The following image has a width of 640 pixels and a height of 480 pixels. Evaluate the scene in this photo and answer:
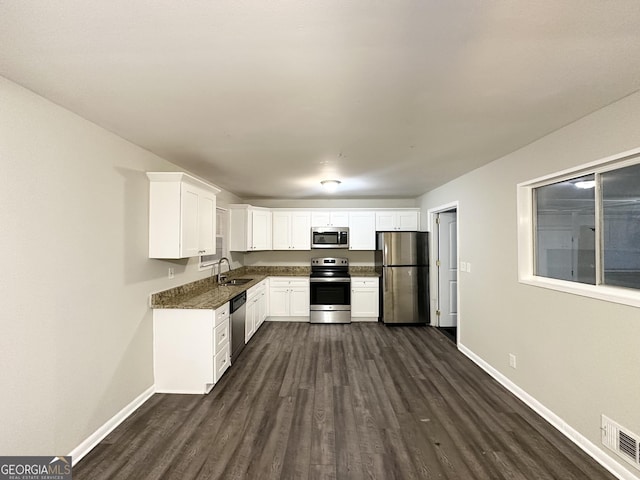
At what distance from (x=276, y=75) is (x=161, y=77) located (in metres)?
0.63

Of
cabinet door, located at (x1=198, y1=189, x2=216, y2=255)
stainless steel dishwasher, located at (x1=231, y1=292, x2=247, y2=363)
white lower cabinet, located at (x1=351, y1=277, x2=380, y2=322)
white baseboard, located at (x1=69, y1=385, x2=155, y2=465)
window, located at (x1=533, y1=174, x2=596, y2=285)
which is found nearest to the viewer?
white baseboard, located at (x1=69, y1=385, x2=155, y2=465)

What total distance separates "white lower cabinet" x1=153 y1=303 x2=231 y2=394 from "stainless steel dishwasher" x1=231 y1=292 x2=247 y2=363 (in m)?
0.59

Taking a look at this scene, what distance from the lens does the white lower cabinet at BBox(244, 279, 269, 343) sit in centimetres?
433

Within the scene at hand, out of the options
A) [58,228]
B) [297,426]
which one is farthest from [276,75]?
[297,426]

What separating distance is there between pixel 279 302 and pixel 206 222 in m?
2.55

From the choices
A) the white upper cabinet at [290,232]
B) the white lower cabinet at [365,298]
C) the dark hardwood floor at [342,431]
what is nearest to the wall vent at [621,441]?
the dark hardwood floor at [342,431]

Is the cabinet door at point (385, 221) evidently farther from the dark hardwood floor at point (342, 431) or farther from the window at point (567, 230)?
the window at point (567, 230)

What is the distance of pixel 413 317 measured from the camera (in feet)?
17.1

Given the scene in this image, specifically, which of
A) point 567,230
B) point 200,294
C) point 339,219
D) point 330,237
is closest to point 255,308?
point 200,294

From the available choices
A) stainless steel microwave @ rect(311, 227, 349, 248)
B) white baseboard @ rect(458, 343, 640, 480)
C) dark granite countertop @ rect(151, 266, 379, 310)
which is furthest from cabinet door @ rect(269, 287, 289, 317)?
white baseboard @ rect(458, 343, 640, 480)

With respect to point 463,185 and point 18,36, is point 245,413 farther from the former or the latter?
point 463,185

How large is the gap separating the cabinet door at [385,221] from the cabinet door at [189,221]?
353 cm

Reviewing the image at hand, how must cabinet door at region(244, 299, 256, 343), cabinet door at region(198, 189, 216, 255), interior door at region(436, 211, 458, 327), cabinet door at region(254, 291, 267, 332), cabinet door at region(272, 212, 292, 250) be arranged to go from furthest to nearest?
cabinet door at region(272, 212, 292, 250) → interior door at region(436, 211, 458, 327) → cabinet door at region(254, 291, 267, 332) → cabinet door at region(244, 299, 256, 343) → cabinet door at region(198, 189, 216, 255)

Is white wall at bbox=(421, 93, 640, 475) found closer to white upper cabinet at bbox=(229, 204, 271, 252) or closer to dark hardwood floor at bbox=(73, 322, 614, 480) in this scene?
dark hardwood floor at bbox=(73, 322, 614, 480)
